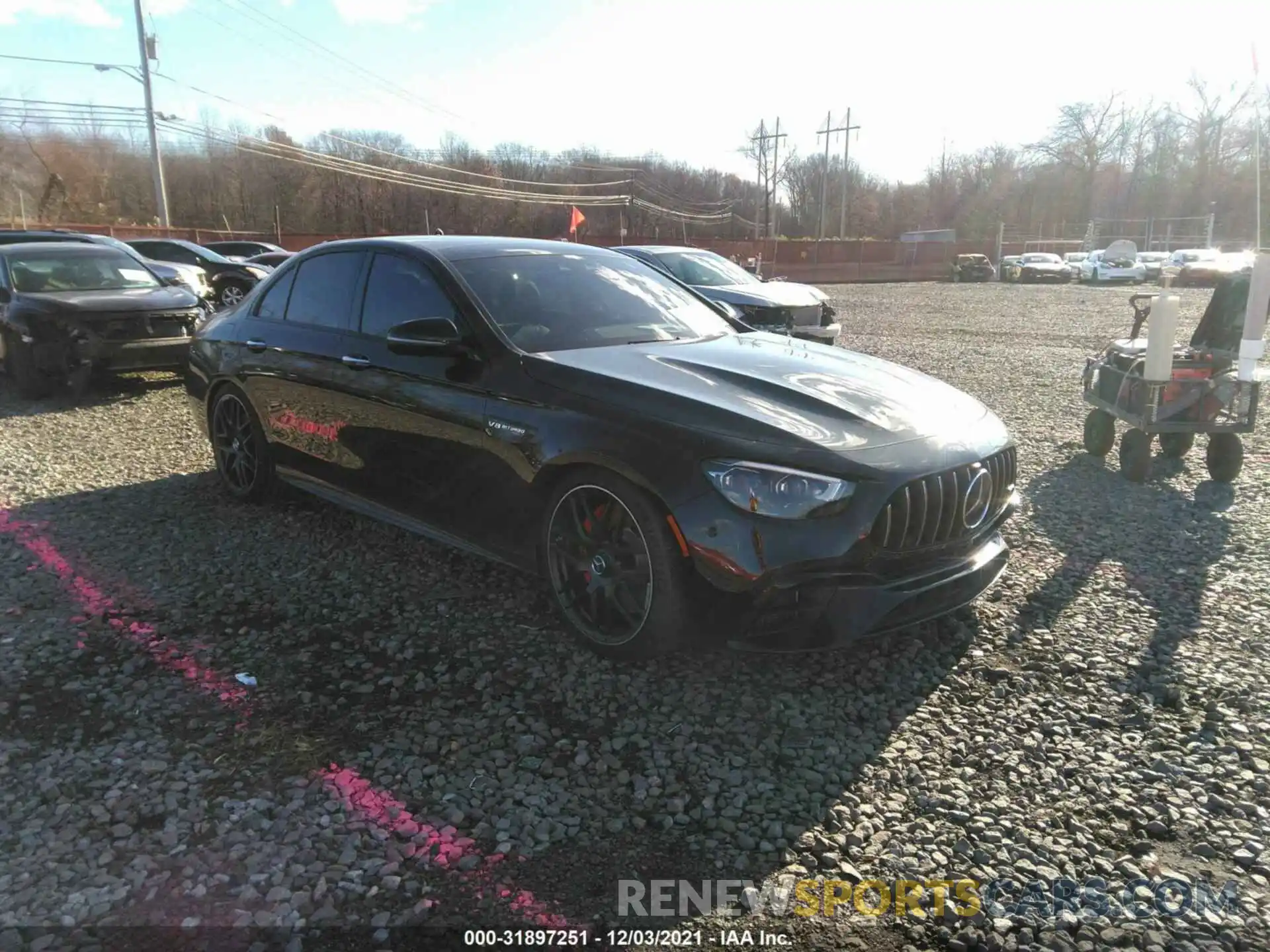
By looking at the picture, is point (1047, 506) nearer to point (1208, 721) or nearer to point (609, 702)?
point (1208, 721)

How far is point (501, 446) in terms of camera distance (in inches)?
149

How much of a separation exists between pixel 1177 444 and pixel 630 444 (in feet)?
18.0

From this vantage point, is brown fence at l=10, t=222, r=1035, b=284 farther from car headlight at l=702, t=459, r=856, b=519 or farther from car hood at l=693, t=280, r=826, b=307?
car headlight at l=702, t=459, r=856, b=519

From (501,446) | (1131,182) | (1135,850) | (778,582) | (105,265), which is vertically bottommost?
(1135,850)

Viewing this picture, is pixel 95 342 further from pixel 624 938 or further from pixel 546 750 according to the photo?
pixel 624 938

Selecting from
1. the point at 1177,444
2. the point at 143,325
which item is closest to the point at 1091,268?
the point at 1177,444

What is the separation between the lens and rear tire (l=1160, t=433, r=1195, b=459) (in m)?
6.82

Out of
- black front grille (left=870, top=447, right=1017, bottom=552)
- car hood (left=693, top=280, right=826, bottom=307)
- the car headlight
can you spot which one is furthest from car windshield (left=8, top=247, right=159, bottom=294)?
black front grille (left=870, top=447, right=1017, bottom=552)

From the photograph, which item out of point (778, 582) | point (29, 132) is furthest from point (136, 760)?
point (29, 132)

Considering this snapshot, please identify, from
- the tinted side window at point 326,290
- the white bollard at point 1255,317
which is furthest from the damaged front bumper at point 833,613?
the white bollard at point 1255,317

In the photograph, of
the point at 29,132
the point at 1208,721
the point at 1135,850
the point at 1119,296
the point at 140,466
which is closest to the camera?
the point at 1135,850

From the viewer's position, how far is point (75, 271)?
385 inches

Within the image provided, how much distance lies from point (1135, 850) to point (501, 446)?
2624 millimetres

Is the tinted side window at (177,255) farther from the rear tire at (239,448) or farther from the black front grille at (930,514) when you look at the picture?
the black front grille at (930,514)
